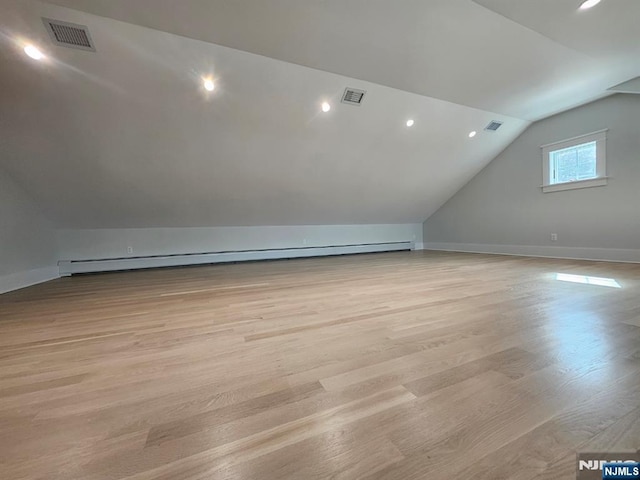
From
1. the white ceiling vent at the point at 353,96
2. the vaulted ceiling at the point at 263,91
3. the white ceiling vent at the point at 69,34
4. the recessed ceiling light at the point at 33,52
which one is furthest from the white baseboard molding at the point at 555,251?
the recessed ceiling light at the point at 33,52

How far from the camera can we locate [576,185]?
13.7 feet

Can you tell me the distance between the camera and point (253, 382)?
0.99 metres

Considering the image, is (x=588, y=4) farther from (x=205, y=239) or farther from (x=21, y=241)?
(x=21, y=241)

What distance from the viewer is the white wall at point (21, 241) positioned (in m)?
2.93

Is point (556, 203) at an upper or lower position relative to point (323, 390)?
upper

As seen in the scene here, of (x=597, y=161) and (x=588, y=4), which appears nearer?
(x=588, y=4)

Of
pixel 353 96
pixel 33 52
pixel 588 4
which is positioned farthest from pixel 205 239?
pixel 588 4

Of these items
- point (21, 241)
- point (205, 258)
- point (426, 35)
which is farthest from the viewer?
point (205, 258)

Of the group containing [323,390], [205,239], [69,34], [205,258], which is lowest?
[323,390]

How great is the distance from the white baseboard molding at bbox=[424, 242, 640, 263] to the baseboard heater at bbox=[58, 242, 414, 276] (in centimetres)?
167

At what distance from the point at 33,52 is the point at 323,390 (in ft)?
11.7

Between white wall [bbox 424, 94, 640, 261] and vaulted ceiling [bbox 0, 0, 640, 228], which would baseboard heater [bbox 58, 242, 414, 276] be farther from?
white wall [bbox 424, 94, 640, 261]

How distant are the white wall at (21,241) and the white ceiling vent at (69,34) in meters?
1.92

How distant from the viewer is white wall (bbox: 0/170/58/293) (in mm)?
2928
